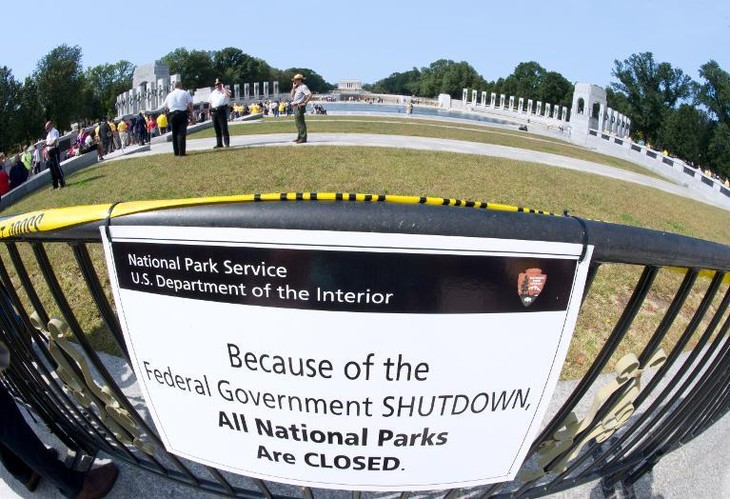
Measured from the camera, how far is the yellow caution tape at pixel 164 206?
149cm

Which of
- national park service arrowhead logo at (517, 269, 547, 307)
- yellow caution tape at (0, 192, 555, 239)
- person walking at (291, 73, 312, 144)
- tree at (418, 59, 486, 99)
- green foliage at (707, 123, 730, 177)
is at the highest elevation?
tree at (418, 59, 486, 99)

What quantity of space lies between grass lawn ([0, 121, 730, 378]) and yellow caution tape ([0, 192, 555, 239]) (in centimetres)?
334

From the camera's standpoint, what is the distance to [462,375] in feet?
5.35

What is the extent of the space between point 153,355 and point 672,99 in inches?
3648

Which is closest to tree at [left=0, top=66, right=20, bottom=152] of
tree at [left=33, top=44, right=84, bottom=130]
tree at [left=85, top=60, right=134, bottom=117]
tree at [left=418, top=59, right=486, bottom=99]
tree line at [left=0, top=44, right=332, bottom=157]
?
tree line at [left=0, top=44, right=332, bottom=157]

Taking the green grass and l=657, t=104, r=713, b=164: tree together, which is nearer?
the green grass

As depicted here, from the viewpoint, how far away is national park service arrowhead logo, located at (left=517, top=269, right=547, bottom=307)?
1496 millimetres

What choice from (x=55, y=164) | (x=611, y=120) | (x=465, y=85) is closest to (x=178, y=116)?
(x=55, y=164)

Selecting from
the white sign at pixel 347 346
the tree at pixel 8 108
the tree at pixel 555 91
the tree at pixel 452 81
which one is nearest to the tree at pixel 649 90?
the tree at pixel 555 91

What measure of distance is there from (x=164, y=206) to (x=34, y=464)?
1.80 meters

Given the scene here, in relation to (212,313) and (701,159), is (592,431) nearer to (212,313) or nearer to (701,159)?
(212,313)

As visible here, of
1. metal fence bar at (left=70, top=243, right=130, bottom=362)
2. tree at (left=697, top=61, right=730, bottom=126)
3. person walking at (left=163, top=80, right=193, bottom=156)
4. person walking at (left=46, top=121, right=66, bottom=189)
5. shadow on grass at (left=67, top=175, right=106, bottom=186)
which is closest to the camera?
metal fence bar at (left=70, top=243, right=130, bottom=362)

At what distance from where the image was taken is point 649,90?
7969 centimetres

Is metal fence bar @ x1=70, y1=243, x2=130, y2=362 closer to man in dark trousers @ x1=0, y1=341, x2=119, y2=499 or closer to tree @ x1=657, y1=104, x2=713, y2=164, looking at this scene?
man in dark trousers @ x1=0, y1=341, x2=119, y2=499
